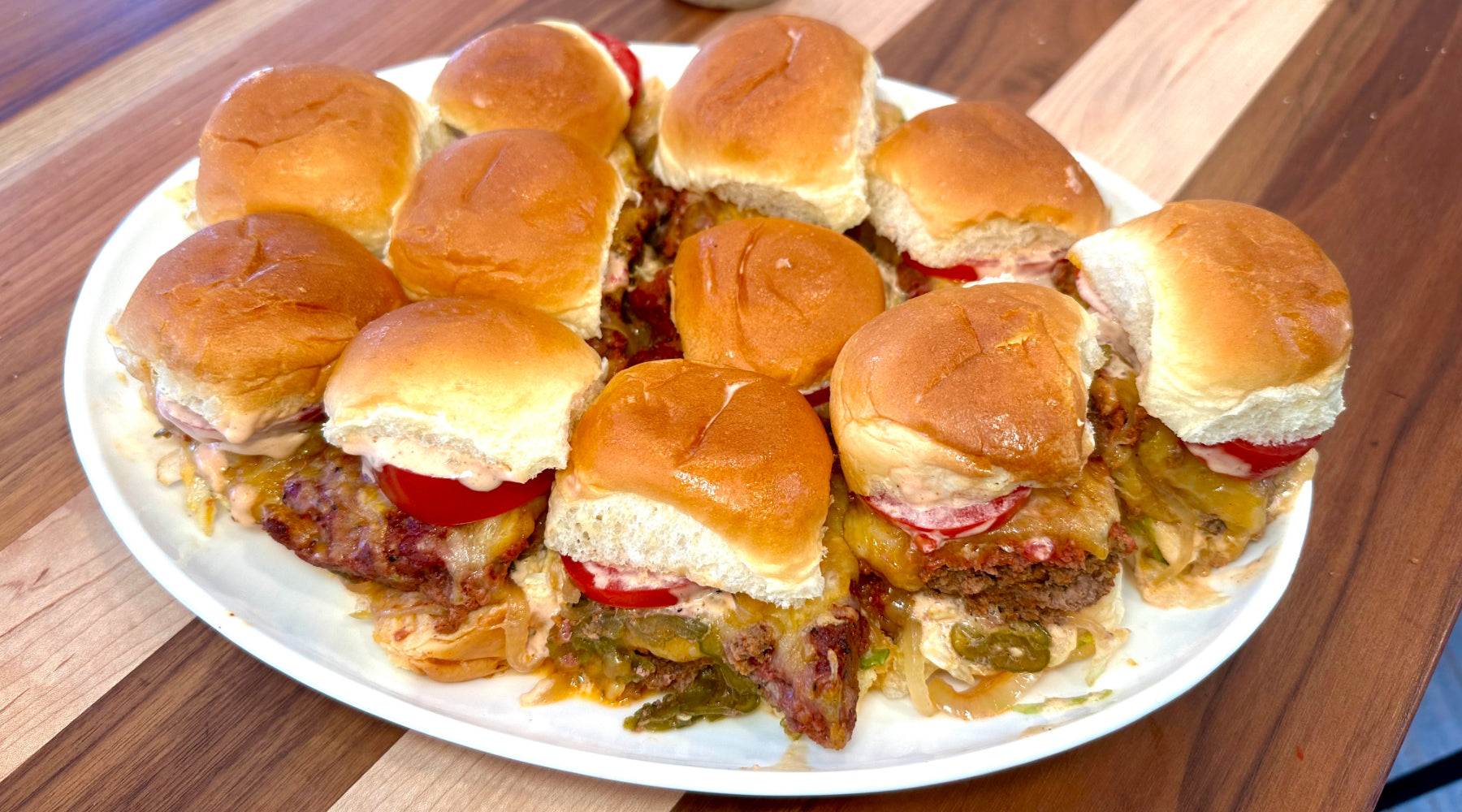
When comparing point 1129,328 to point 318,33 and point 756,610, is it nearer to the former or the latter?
point 756,610

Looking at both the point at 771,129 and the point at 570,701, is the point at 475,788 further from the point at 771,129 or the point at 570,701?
the point at 771,129

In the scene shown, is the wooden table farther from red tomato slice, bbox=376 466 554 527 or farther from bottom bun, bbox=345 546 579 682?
red tomato slice, bbox=376 466 554 527

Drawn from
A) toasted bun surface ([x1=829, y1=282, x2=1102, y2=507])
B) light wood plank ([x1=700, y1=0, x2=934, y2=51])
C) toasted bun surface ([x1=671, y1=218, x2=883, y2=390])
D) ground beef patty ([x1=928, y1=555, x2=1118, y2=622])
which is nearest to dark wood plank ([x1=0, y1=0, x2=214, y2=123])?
light wood plank ([x1=700, y1=0, x2=934, y2=51])

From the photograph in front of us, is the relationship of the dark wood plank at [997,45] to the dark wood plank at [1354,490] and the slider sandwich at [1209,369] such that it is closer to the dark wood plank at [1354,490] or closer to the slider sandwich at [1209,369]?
the dark wood plank at [1354,490]

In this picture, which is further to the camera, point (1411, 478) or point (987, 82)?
point (987, 82)

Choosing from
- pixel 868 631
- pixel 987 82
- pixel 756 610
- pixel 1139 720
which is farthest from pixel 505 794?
pixel 987 82
